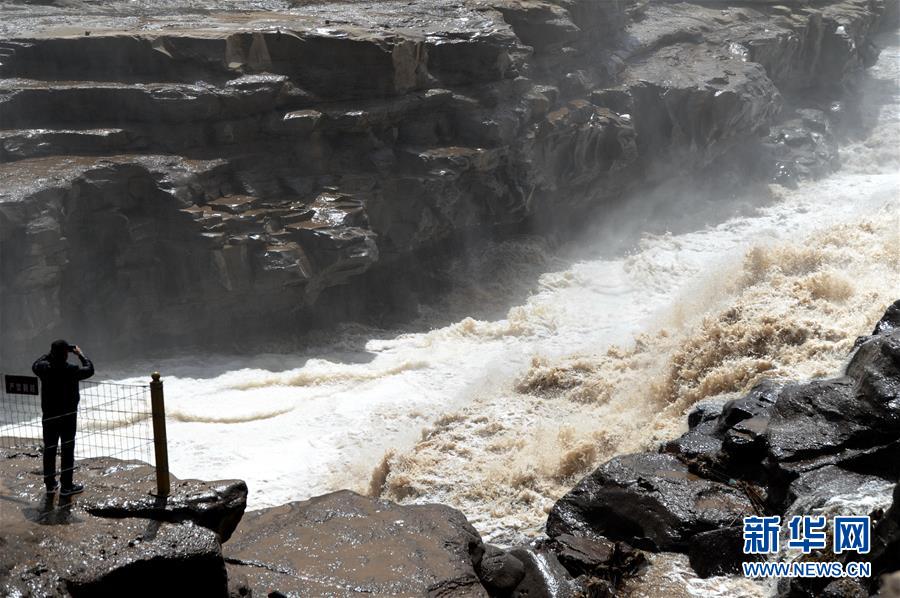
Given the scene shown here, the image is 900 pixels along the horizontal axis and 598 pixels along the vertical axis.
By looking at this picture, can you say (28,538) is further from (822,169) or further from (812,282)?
(822,169)

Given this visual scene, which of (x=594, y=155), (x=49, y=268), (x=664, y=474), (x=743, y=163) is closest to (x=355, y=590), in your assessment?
(x=664, y=474)

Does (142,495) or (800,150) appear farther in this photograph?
(800,150)

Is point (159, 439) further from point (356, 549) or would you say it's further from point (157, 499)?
point (356, 549)

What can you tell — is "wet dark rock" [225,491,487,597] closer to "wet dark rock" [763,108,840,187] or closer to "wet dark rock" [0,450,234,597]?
"wet dark rock" [0,450,234,597]

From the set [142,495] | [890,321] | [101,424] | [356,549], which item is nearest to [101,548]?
[142,495]

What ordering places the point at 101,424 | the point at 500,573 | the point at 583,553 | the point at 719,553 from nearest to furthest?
the point at 500,573 < the point at 719,553 < the point at 583,553 < the point at 101,424

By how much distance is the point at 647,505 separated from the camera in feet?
36.7

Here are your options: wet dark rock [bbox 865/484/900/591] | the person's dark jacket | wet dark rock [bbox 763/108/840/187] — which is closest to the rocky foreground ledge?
wet dark rock [bbox 865/484/900/591]

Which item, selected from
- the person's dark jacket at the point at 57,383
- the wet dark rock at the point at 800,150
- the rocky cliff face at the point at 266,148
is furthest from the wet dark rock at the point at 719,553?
the wet dark rock at the point at 800,150

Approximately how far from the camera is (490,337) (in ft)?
64.5

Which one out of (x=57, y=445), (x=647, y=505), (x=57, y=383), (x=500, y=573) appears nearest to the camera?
(x=57, y=383)

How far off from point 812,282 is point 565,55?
10.2 metres

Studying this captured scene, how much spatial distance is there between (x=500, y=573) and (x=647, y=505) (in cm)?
219

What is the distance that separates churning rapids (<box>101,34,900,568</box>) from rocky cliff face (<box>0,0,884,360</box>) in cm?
143
